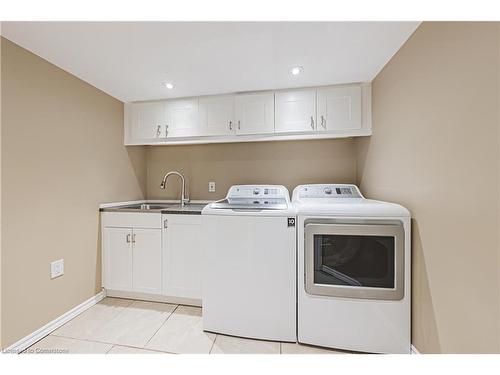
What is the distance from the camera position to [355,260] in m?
1.44

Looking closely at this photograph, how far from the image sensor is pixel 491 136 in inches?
33.4

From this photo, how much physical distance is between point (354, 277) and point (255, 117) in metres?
1.63

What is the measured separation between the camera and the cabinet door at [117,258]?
208 cm

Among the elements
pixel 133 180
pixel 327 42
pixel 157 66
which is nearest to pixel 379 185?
pixel 327 42

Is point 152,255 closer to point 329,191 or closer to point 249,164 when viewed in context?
point 249,164

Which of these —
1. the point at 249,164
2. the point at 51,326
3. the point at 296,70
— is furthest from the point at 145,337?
the point at 296,70

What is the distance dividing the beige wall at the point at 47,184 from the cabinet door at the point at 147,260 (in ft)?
1.25

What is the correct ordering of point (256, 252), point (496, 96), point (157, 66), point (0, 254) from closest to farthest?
point (496, 96) < point (0, 254) < point (256, 252) < point (157, 66)

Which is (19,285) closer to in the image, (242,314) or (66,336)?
(66,336)

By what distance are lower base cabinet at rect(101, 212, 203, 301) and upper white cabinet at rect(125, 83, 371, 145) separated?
2.94 feet

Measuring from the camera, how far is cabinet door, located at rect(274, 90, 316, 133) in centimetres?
207

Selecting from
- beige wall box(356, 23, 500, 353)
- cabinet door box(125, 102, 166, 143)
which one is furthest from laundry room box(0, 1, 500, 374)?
cabinet door box(125, 102, 166, 143)

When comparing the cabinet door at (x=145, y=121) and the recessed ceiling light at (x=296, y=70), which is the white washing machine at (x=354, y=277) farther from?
the cabinet door at (x=145, y=121)

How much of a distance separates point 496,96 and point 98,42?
2.11m
